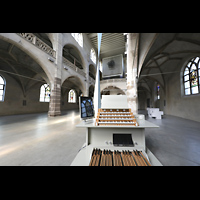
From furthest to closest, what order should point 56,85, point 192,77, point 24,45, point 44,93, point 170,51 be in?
1. point 44,93
2. point 170,51
3. point 56,85
4. point 192,77
5. point 24,45

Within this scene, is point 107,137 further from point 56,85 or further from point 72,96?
point 72,96

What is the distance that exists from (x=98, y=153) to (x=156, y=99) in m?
13.8

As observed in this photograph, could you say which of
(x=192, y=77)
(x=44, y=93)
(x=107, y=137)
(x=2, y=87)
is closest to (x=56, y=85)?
(x=2, y=87)

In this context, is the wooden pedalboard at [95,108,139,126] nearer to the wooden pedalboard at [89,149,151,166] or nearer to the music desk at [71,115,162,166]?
the music desk at [71,115,162,166]

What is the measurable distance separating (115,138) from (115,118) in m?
0.42

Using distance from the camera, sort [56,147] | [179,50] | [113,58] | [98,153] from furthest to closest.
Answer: [113,58]
[179,50]
[56,147]
[98,153]

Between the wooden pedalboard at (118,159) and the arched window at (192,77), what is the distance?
304 inches

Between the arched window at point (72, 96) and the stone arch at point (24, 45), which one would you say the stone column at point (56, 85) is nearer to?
the stone arch at point (24, 45)

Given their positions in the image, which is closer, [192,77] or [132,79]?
[132,79]

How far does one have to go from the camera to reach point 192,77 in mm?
6105
